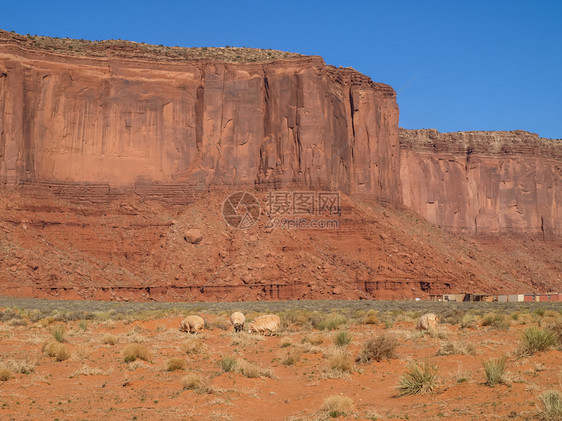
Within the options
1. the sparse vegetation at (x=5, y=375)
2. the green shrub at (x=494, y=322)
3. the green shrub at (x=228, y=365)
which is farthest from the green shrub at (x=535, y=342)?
the sparse vegetation at (x=5, y=375)

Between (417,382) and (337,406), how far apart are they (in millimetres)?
2093

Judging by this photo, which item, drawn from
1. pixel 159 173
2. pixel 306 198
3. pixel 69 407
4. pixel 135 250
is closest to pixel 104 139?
pixel 159 173

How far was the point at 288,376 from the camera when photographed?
18.5 meters

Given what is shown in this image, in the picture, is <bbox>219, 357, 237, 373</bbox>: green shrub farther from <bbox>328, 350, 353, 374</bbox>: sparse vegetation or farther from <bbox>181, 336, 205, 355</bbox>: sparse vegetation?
<bbox>181, 336, 205, 355</bbox>: sparse vegetation

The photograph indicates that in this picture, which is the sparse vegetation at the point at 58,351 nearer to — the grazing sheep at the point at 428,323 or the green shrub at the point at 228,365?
the green shrub at the point at 228,365

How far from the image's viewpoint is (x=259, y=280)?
63.5 m

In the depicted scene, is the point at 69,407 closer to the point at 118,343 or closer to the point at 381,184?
the point at 118,343

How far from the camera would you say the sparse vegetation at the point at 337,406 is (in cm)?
1334

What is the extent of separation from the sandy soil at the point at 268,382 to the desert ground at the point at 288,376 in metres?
0.04

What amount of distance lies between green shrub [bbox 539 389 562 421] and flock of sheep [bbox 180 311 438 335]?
44.6 feet

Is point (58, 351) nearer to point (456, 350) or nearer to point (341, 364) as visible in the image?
point (341, 364)

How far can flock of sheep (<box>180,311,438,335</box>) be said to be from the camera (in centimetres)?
2588

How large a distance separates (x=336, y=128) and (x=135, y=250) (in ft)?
87.2

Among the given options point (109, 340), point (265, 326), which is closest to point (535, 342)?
point (265, 326)
